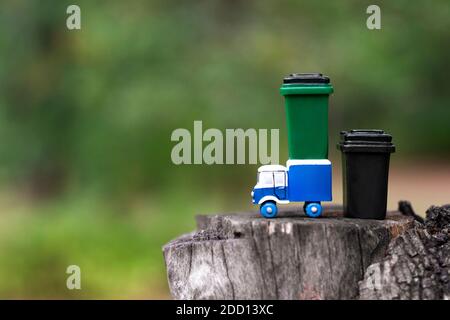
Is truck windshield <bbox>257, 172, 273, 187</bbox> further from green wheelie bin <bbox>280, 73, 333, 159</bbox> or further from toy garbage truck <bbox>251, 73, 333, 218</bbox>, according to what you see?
green wheelie bin <bbox>280, 73, 333, 159</bbox>

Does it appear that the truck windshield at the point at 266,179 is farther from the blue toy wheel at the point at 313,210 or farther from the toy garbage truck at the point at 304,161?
the blue toy wheel at the point at 313,210

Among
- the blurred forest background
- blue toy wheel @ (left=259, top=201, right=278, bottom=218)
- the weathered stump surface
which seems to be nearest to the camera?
the weathered stump surface

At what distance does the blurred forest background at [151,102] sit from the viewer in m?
6.55

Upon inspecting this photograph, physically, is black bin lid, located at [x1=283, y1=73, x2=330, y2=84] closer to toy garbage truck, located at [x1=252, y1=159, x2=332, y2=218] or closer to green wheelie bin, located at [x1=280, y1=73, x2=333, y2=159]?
green wheelie bin, located at [x1=280, y1=73, x2=333, y2=159]

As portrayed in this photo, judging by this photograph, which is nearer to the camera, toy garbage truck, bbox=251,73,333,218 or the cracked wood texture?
the cracked wood texture

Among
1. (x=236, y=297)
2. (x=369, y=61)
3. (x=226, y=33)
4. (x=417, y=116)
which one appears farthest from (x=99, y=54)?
(x=236, y=297)

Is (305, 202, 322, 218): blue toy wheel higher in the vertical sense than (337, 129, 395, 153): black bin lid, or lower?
lower

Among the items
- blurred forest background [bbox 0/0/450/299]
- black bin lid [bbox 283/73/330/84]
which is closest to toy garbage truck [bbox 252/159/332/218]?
black bin lid [bbox 283/73/330/84]

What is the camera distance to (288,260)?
2.72m

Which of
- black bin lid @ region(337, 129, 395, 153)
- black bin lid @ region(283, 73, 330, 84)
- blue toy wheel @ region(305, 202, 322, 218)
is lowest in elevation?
blue toy wheel @ region(305, 202, 322, 218)

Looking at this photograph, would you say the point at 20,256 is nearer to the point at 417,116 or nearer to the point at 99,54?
the point at 99,54

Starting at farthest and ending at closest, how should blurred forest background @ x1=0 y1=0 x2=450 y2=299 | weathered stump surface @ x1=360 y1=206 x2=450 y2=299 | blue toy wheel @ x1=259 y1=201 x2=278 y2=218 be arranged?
blurred forest background @ x1=0 y1=0 x2=450 y2=299 < blue toy wheel @ x1=259 y1=201 x2=278 y2=218 < weathered stump surface @ x1=360 y1=206 x2=450 y2=299

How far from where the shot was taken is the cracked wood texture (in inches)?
107

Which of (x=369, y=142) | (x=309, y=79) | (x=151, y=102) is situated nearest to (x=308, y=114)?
(x=309, y=79)
